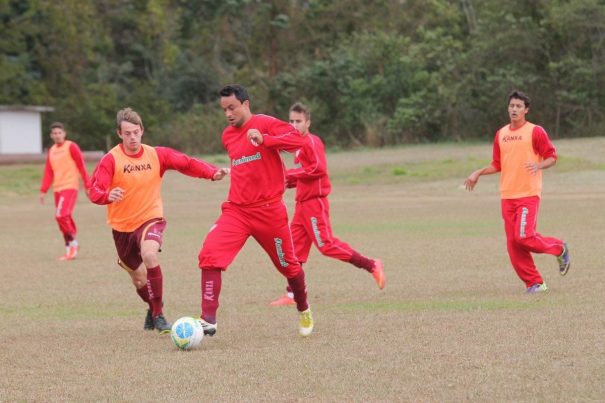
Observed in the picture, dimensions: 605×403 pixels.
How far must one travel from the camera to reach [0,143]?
5631 centimetres

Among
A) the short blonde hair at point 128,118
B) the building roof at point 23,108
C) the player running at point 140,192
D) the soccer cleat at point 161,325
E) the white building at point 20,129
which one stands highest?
the short blonde hair at point 128,118

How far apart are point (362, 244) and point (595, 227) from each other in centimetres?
432

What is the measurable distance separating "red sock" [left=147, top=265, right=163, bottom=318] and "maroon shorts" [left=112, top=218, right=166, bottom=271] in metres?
0.27

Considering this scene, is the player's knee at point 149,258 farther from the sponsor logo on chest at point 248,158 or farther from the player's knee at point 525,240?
the player's knee at point 525,240

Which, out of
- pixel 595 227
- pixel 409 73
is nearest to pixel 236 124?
pixel 595 227

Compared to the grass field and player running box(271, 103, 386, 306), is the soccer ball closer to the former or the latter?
the grass field

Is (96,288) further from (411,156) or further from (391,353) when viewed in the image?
(411,156)

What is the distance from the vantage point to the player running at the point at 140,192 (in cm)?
1021

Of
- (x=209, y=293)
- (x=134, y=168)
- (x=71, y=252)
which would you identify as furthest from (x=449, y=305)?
(x=71, y=252)

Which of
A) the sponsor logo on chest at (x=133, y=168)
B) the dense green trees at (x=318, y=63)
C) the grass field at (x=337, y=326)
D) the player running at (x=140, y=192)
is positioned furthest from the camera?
the dense green trees at (x=318, y=63)

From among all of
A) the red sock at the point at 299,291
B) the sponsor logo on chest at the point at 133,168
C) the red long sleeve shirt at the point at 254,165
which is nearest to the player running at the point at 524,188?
the red sock at the point at 299,291

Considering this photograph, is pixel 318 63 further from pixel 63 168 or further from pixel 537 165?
pixel 537 165

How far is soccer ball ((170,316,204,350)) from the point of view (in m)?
8.95

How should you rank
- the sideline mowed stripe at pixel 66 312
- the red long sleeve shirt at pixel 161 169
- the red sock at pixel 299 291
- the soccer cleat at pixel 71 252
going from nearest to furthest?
the red sock at pixel 299 291
the red long sleeve shirt at pixel 161 169
the sideline mowed stripe at pixel 66 312
the soccer cleat at pixel 71 252
